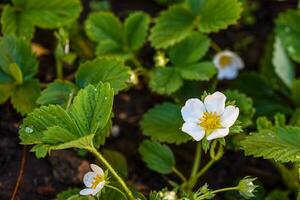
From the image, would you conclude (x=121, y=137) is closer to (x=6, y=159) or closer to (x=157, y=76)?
(x=157, y=76)

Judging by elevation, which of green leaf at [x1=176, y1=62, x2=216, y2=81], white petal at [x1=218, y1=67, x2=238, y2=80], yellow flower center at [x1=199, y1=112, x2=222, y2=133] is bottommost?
white petal at [x1=218, y1=67, x2=238, y2=80]

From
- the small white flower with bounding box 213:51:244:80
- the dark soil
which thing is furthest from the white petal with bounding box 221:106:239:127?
the small white flower with bounding box 213:51:244:80

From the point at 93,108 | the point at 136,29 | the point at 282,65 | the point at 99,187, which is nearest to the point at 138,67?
the point at 136,29

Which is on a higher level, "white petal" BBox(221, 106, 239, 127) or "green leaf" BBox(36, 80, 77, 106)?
"white petal" BBox(221, 106, 239, 127)

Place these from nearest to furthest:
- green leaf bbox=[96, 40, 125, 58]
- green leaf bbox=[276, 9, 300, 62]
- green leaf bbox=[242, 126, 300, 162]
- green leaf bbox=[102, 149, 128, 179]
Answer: green leaf bbox=[242, 126, 300, 162], green leaf bbox=[102, 149, 128, 179], green leaf bbox=[96, 40, 125, 58], green leaf bbox=[276, 9, 300, 62]

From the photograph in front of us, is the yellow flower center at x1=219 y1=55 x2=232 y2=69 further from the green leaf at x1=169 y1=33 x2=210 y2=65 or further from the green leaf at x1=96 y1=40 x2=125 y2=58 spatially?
the green leaf at x1=96 y1=40 x2=125 y2=58

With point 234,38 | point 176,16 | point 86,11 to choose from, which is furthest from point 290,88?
point 86,11
